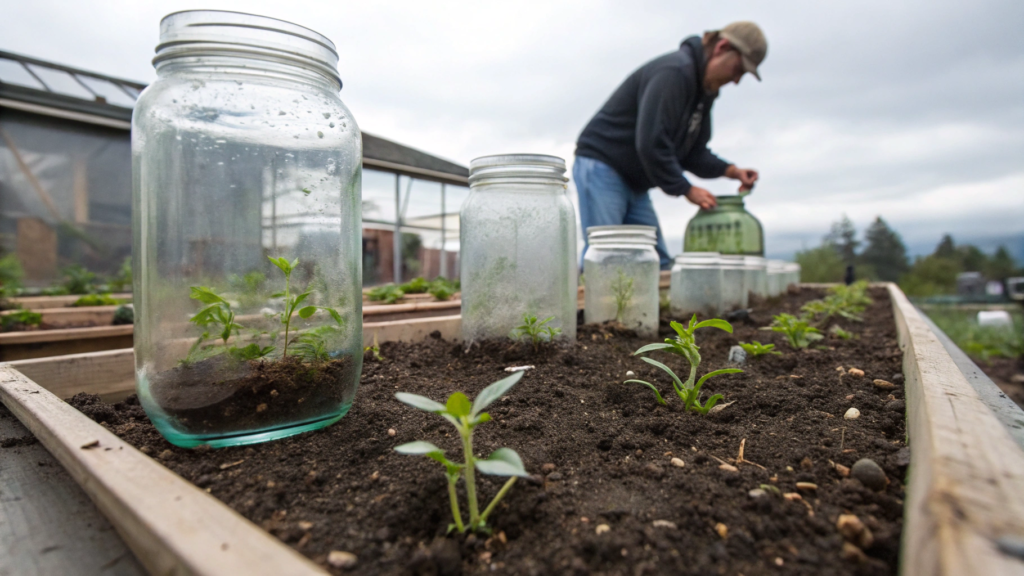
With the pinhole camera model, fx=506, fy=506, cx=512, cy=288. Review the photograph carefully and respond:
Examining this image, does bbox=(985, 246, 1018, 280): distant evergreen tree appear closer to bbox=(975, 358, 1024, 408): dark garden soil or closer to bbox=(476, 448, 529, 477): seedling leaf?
bbox=(975, 358, 1024, 408): dark garden soil

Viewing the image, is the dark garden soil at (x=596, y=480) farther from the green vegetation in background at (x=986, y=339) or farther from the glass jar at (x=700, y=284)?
the green vegetation in background at (x=986, y=339)

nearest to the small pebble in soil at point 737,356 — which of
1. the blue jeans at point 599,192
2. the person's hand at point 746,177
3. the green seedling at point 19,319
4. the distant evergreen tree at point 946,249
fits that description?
the blue jeans at point 599,192

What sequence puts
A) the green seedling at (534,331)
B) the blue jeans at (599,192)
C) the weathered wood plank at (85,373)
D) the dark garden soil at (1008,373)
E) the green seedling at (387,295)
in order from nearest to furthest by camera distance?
the weathered wood plank at (85,373) → the green seedling at (534,331) → the green seedling at (387,295) → the blue jeans at (599,192) → the dark garden soil at (1008,373)

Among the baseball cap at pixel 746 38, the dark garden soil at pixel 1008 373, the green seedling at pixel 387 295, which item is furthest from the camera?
the dark garden soil at pixel 1008 373

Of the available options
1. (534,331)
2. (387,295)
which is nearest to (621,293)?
(534,331)

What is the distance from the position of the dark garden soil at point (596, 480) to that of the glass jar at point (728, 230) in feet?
7.69

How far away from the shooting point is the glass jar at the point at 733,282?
3.03m

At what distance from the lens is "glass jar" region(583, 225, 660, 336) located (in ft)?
7.44

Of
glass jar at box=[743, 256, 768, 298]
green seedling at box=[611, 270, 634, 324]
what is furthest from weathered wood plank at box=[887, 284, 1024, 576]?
glass jar at box=[743, 256, 768, 298]

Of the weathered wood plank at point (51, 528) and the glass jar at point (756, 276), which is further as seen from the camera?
the glass jar at point (756, 276)

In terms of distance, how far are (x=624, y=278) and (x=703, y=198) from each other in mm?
1800

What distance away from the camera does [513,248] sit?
1.82m

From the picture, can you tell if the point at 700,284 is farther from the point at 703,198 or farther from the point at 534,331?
the point at 534,331

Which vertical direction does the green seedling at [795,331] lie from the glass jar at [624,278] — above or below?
below
